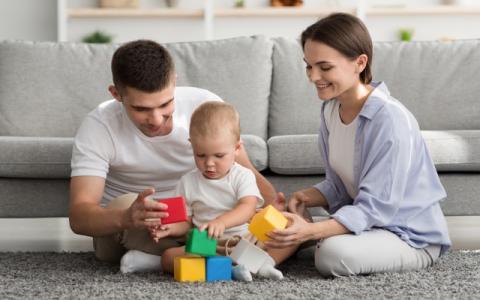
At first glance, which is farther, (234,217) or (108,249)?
(108,249)

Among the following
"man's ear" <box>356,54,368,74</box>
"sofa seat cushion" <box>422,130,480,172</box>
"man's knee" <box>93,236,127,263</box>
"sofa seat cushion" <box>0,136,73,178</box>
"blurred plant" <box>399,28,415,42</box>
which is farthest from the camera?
"blurred plant" <box>399,28,415,42</box>


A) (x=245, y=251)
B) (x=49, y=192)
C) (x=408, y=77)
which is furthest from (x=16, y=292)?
(x=408, y=77)

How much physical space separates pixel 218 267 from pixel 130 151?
52cm

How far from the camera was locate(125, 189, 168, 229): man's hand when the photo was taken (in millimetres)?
2139

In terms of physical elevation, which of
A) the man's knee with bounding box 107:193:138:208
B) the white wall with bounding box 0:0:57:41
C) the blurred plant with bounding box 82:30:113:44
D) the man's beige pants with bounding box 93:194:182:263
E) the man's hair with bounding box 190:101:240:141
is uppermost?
the man's hair with bounding box 190:101:240:141

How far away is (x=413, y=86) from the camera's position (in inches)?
150

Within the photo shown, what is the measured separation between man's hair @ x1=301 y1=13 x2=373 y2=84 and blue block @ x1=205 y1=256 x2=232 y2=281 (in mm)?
690

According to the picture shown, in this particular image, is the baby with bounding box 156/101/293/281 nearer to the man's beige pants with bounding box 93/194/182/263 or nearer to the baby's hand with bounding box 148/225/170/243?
the baby's hand with bounding box 148/225/170/243

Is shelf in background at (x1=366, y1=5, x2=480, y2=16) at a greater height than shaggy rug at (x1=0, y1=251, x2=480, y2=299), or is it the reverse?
shelf in background at (x1=366, y1=5, x2=480, y2=16)

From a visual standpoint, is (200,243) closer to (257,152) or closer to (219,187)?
(219,187)

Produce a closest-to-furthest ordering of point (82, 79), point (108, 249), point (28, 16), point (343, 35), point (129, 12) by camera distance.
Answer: point (343, 35) < point (108, 249) < point (82, 79) < point (129, 12) < point (28, 16)

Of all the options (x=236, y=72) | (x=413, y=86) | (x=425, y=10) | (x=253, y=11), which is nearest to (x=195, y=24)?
(x=253, y=11)

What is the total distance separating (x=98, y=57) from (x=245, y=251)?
183 centimetres

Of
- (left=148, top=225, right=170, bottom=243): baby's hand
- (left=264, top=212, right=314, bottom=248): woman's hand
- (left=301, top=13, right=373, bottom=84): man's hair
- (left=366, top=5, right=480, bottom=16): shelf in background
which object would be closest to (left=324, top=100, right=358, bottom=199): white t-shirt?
(left=301, top=13, right=373, bottom=84): man's hair
